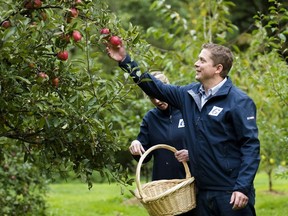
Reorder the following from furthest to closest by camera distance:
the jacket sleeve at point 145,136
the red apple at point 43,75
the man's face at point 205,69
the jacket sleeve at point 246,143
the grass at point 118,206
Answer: the grass at point 118,206, the jacket sleeve at point 145,136, the man's face at point 205,69, the jacket sleeve at point 246,143, the red apple at point 43,75

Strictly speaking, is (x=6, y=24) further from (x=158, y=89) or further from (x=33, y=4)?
(x=158, y=89)

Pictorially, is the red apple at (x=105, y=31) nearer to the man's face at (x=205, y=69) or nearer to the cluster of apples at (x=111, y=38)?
the cluster of apples at (x=111, y=38)

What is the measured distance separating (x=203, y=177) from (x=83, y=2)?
1.30m

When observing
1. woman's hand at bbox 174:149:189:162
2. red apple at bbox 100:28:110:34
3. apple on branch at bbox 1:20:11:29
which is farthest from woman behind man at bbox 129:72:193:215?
apple on branch at bbox 1:20:11:29

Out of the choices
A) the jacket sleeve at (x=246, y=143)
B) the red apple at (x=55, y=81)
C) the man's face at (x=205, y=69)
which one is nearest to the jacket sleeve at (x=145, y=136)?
the man's face at (x=205, y=69)

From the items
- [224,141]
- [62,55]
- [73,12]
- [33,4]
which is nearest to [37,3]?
[33,4]

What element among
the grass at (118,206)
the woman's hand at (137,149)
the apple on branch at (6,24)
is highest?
the apple on branch at (6,24)

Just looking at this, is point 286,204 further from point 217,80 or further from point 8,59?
point 8,59

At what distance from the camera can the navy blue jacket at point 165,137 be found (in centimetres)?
→ 466

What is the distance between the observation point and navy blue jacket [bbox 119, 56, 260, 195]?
12.8ft

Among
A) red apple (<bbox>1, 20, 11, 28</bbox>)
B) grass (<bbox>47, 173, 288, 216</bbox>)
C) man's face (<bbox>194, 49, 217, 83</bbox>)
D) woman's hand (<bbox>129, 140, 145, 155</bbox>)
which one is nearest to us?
red apple (<bbox>1, 20, 11, 28</bbox>)

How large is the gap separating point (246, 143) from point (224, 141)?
0.46 ft

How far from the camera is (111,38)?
3.95m

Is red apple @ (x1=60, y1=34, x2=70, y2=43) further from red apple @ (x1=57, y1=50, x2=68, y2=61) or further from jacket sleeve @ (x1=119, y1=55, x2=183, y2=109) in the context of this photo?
jacket sleeve @ (x1=119, y1=55, x2=183, y2=109)
